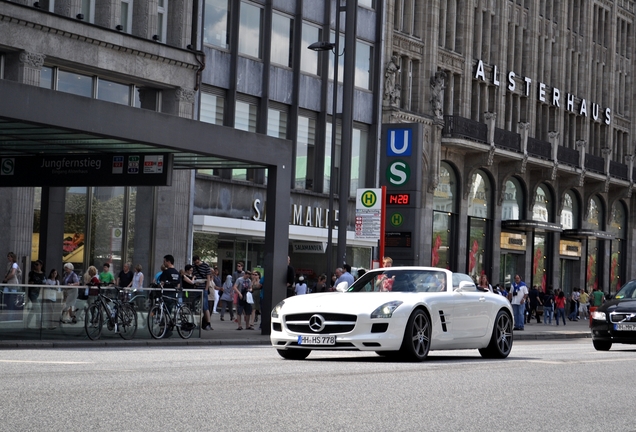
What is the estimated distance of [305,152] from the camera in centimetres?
4441

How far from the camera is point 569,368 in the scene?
1619cm

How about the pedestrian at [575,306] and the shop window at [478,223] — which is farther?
the pedestrian at [575,306]

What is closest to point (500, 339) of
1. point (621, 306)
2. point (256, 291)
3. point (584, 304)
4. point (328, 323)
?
point (328, 323)

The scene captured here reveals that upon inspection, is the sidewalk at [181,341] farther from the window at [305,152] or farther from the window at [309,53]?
the window at [309,53]

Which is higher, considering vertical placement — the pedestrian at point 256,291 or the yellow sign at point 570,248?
the yellow sign at point 570,248

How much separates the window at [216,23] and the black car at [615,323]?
62.8 ft

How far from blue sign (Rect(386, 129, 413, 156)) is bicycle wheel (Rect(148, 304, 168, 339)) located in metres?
12.7

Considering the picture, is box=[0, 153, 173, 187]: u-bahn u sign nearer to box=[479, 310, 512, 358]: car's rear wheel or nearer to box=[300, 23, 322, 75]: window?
box=[479, 310, 512, 358]: car's rear wheel

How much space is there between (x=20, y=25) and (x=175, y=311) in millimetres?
10673

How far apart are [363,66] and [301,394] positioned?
37078 mm

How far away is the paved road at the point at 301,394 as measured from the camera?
8797 mm

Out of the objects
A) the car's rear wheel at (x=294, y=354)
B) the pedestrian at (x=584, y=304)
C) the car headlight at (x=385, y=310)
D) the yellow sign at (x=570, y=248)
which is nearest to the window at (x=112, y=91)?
the car's rear wheel at (x=294, y=354)

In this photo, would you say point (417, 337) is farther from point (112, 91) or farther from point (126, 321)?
point (112, 91)

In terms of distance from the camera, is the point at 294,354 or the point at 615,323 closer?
the point at 294,354
